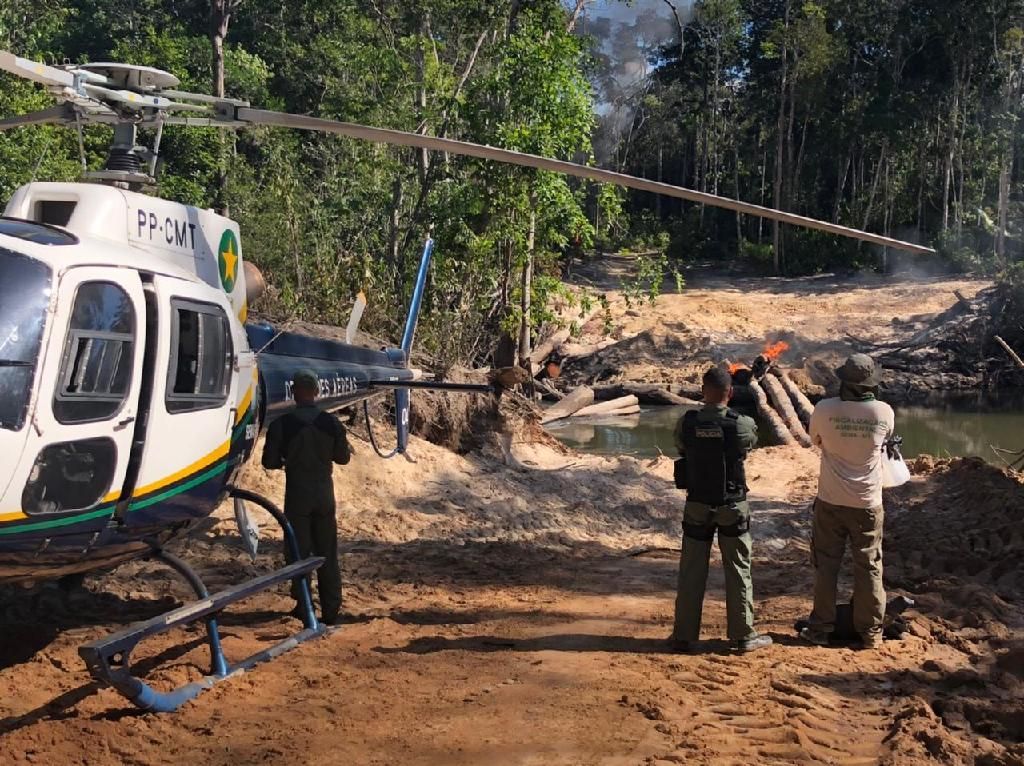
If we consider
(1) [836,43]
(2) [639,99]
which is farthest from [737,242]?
(2) [639,99]

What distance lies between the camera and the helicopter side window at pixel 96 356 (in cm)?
477

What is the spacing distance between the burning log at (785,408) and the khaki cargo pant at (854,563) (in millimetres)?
12176

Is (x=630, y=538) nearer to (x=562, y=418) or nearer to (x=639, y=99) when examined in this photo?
(x=562, y=418)

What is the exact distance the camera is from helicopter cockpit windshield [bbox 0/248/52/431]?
447 cm

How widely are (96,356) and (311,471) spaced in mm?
2260

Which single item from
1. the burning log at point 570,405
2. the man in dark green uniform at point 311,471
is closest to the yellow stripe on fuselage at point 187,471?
the man in dark green uniform at point 311,471

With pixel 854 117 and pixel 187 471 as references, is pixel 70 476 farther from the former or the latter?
pixel 854 117

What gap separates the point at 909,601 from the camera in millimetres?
7320

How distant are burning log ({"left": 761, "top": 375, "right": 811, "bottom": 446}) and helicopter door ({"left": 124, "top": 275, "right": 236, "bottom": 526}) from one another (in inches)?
560

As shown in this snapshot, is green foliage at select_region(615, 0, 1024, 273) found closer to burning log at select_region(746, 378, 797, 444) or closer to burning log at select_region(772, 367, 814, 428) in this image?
burning log at select_region(772, 367, 814, 428)

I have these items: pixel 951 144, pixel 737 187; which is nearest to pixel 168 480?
pixel 951 144

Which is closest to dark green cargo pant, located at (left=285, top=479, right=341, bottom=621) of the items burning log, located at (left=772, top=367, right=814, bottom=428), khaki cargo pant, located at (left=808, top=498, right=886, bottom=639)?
khaki cargo pant, located at (left=808, top=498, right=886, bottom=639)

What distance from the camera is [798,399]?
21.9 m

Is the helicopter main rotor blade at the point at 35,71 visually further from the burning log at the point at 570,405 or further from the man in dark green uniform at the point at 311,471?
the burning log at the point at 570,405
